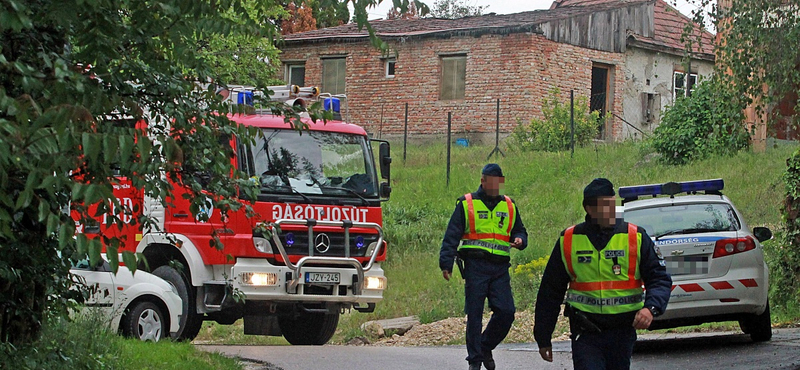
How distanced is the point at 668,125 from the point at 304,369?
15.6 metres

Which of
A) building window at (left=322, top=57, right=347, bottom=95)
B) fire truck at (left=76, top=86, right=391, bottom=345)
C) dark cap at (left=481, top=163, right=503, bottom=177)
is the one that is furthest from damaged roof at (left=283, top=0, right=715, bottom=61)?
dark cap at (left=481, top=163, right=503, bottom=177)

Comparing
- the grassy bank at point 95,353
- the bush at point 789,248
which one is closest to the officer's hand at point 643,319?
the grassy bank at point 95,353

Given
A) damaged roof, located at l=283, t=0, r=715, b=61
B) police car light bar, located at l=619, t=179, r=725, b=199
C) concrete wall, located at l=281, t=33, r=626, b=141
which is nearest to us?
police car light bar, located at l=619, t=179, r=725, b=199

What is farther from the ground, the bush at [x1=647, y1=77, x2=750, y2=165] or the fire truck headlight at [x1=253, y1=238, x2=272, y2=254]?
the bush at [x1=647, y1=77, x2=750, y2=165]

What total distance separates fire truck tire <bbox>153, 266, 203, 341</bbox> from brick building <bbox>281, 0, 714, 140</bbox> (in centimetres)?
1774

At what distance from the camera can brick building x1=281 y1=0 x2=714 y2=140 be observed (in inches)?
1158

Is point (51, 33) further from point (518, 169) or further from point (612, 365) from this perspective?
point (518, 169)

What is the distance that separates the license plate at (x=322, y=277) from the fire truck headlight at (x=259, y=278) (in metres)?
0.40

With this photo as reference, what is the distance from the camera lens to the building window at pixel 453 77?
30.5 meters

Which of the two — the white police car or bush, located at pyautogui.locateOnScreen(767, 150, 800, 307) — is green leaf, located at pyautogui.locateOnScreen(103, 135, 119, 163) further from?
bush, located at pyautogui.locateOnScreen(767, 150, 800, 307)

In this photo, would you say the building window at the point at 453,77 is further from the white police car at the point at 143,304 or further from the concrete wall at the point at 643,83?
the white police car at the point at 143,304

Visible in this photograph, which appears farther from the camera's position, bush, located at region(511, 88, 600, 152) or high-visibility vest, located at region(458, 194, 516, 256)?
bush, located at region(511, 88, 600, 152)

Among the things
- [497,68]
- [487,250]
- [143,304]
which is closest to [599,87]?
[497,68]

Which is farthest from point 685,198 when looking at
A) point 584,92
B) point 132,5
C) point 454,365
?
point 584,92
